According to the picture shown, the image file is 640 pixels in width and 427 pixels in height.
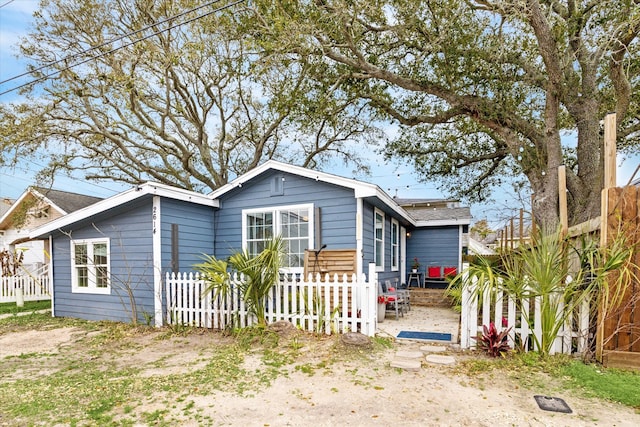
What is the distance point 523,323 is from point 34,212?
57.1ft

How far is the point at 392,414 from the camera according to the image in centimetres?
296

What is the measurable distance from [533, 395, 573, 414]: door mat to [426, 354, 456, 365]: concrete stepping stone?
3.67 feet

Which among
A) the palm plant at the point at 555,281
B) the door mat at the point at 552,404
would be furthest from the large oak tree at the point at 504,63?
the door mat at the point at 552,404

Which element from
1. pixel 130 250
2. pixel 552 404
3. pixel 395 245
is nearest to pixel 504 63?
pixel 395 245

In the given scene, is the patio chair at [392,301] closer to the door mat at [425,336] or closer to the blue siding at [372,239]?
the blue siding at [372,239]

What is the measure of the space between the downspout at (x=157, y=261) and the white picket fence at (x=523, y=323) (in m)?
5.50

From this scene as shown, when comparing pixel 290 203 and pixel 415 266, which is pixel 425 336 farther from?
pixel 415 266

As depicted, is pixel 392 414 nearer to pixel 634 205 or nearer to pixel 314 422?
pixel 314 422

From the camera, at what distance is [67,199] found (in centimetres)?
1504

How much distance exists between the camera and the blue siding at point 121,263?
7164mm

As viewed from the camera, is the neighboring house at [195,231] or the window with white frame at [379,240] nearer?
the neighboring house at [195,231]

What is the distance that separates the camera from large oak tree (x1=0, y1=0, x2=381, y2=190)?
407 inches

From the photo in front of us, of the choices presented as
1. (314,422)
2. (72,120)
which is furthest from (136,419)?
(72,120)

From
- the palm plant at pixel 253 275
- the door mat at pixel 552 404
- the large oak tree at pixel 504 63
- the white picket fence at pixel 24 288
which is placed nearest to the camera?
the door mat at pixel 552 404
